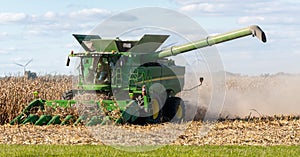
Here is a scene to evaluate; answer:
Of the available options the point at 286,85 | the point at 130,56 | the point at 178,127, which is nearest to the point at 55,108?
the point at 130,56

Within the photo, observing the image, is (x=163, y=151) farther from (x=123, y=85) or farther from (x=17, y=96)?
(x=17, y=96)

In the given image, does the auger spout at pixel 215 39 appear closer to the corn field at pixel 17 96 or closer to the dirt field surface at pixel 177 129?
the dirt field surface at pixel 177 129

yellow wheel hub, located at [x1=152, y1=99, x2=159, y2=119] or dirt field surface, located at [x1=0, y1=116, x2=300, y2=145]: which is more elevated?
yellow wheel hub, located at [x1=152, y1=99, x2=159, y2=119]

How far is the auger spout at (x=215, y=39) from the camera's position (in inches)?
705

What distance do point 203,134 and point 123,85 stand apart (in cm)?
366

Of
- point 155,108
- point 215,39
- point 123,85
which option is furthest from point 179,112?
point 215,39

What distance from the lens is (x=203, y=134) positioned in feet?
53.8

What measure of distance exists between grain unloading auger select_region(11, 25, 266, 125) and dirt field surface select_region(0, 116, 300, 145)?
2.07 ft

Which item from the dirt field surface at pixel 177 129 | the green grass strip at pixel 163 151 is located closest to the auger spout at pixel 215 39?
the dirt field surface at pixel 177 129

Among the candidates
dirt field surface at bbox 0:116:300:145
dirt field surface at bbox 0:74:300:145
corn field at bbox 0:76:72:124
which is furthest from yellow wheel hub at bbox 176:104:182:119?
corn field at bbox 0:76:72:124

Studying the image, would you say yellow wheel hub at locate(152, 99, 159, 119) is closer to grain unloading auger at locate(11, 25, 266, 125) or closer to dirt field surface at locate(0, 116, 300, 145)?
grain unloading auger at locate(11, 25, 266, 125)

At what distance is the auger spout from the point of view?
17.9 metres

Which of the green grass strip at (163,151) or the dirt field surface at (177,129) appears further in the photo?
the dirt field surface at (177,129)

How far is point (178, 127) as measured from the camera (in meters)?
18.0
